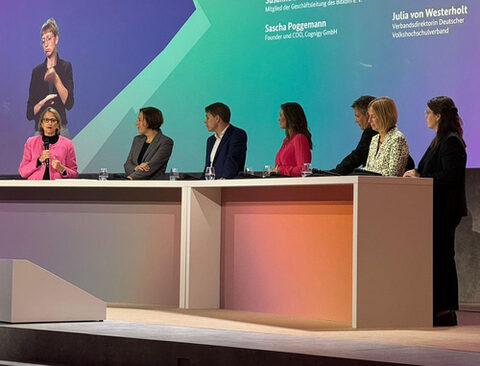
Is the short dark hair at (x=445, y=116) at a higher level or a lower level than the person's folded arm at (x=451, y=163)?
higher

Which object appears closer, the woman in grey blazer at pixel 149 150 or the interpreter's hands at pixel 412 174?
the interpreter's hands at pixel 412 174

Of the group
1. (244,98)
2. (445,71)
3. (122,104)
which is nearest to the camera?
Result: (445,71)

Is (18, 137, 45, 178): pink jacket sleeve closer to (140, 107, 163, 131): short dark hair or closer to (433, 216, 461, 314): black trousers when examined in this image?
(140, 107, 163, 131): short dark hair

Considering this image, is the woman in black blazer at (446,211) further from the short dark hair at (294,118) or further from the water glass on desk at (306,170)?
the short dark hair at (294,118)

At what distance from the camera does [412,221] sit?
5.89 m

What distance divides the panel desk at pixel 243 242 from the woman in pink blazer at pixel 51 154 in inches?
7.8

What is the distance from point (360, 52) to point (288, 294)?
2.62m

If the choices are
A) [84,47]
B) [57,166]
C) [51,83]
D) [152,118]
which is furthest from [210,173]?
[51,83]

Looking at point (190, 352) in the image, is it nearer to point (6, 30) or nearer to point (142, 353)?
point (142, 353)

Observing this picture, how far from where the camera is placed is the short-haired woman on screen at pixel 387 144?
607 centimetres

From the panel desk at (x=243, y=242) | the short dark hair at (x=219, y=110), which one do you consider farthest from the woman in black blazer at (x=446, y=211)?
the short dark hair at (x=219, y=110)

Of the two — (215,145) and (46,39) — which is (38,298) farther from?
(46,39)

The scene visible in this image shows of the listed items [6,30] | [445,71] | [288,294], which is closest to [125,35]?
[6,30]

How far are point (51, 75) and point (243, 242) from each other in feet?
14.2
